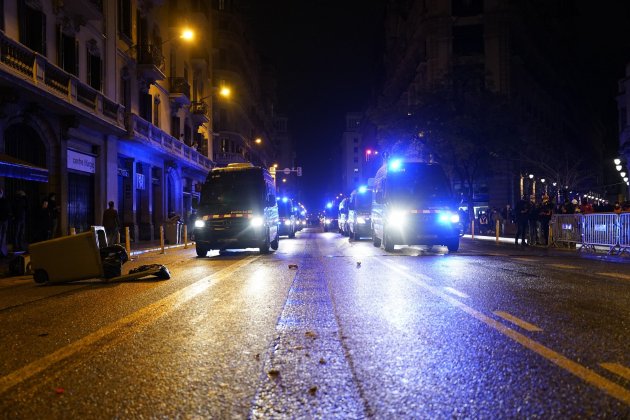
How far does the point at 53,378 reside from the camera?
12.8 feet

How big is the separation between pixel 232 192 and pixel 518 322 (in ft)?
45.0

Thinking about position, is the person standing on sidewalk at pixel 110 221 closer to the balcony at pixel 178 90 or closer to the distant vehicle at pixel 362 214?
the distant vehicle at pixel 362 214

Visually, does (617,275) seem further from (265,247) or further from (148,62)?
(148,62)

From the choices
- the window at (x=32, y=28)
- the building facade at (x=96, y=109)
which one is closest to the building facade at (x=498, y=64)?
the building facade at (x=96, y=109)

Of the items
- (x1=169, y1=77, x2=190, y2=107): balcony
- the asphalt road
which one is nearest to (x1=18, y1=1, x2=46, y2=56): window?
the asphalt road

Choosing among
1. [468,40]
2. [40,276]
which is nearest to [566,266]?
[40,276]

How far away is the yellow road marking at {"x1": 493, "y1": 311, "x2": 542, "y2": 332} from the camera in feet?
18.0

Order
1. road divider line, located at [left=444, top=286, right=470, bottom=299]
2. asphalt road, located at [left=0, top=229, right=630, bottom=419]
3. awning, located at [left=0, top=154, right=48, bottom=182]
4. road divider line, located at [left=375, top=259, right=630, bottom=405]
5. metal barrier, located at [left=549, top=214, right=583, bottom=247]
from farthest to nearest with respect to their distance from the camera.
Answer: metal barrier, located at [left=549, top=214, right=583, bottom=247]
awning, located at [left=0, top=154, right=48, bottom=182]
road divider line, located at [left=444, top=286, right=470, bottom=299]
road divider line, located at [left=375, top=259, right=630, bottom=405]
asphalt road, located at [left=0, top=229, right=630, bottom=419]

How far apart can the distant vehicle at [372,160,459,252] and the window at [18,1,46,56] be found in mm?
12593

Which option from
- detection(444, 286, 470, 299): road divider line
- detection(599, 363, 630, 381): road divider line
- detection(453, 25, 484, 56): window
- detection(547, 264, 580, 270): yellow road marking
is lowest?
detection(547, 264, 580, 270): yellow road marking

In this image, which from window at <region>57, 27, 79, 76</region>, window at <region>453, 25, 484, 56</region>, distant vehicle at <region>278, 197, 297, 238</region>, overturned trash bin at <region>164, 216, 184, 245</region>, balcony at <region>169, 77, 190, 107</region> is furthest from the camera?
window at <region>453, 25, 484, 56</region>

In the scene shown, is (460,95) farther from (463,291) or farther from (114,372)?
(114,372)

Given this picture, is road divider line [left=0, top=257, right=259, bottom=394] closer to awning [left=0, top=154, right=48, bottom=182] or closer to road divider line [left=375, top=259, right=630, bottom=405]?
road divider line [left=375, top=259, right=630, bottom=405]

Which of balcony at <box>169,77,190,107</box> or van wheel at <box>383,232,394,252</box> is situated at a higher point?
balcony at <box>169,77,190,107</box>
